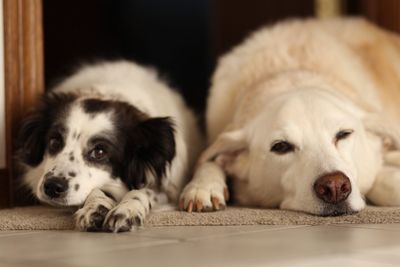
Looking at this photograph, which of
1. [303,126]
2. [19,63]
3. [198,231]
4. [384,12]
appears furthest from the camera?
[384,12]

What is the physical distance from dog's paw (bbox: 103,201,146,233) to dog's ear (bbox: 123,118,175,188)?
17.1 inches

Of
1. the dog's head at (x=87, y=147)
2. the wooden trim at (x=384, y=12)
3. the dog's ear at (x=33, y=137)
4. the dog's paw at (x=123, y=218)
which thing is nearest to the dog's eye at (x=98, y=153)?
the dog's head at (x=87, y=147)

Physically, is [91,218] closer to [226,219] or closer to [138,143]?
[226,219]

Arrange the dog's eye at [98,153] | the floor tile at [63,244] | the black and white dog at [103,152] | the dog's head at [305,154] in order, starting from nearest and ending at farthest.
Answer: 1. the floor tile at [63,244]
2. the dog's head at [305,154]
3. the black and white dog at [103,152]
4. the dog's eye at [98,153]

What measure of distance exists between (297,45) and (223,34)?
9.58ft

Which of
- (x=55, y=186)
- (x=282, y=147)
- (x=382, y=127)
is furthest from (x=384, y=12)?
(x=55, y=186)

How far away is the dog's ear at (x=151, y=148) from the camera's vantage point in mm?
2586

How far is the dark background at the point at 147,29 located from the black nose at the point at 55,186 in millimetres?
3383

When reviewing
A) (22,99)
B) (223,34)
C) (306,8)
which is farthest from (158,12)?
(22,99)

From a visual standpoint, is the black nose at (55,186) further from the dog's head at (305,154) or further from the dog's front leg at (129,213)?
the dog's head at (305,154)

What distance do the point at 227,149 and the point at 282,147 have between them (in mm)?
295

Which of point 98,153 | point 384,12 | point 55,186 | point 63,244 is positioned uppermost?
point 384,12

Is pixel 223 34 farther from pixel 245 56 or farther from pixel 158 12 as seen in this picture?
pixel 245 56

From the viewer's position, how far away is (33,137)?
2617 mm
